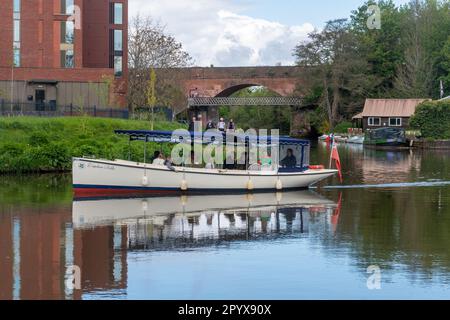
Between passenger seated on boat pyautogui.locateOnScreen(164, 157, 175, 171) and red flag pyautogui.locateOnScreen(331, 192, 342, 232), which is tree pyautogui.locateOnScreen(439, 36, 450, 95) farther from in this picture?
red flag pyautogui.locateOnScreen(331, 192, 342, 232)

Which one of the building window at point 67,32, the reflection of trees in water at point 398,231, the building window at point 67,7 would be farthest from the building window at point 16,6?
the reflection of trees in water at point 398,231

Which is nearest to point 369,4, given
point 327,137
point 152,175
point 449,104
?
point 327,137

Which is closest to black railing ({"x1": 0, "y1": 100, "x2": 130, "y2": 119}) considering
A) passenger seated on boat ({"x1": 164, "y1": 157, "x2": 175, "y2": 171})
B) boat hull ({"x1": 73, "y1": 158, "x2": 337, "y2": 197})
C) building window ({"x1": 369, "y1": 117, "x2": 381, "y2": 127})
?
passenger seated on boat ({"x1": 164, "y1": 157, "x2": 175, "y2": 171})

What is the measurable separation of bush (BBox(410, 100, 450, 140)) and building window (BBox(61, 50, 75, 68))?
35.5m

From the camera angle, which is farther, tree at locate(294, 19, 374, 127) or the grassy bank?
tree at locate(294, 19, 374, 127)

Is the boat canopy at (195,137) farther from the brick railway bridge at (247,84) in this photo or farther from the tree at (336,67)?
the brick railway bridge at (247,84)

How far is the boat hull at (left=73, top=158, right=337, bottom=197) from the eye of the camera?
1391 inches

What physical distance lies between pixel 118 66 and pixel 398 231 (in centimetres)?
6287

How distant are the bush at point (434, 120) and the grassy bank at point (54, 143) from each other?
41047mm

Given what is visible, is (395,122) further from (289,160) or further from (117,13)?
(289,160)

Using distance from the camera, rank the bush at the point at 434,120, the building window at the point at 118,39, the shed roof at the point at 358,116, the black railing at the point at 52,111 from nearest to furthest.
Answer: the black railing at the point at 52,111 < the building window at the point at 118,39 < the bush at the point at 434,120 < the shed roof at the point at 358,116

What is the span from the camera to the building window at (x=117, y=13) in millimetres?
86250

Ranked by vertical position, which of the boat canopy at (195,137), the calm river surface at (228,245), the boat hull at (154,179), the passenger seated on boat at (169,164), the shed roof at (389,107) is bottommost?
the calm river surface at (228,245)

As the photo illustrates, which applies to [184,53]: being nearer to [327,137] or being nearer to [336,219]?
[327,137]
